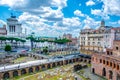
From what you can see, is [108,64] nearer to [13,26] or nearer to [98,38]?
[98,38]

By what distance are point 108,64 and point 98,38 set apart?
41980 millimetres

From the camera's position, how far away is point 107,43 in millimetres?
84562

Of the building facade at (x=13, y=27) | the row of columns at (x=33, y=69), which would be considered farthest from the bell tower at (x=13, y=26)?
the row of columns at (x=33, y=69)

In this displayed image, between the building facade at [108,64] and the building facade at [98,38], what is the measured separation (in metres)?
21.6

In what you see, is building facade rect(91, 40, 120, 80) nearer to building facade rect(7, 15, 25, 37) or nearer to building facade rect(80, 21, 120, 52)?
building facade rect(80, 21, 120, 52)

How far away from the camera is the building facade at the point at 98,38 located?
7882cm

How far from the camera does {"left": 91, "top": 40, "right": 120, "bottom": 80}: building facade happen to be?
46.3 meters

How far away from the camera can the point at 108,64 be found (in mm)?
49969

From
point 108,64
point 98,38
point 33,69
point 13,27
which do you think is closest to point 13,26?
point 13,27

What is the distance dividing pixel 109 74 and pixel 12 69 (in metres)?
31.6

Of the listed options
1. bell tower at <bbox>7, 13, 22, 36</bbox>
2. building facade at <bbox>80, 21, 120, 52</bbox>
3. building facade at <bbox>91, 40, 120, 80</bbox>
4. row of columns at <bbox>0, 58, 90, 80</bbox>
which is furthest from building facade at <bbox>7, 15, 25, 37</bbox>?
building facade at <bbox>91, 40, 120, 80</bbox>

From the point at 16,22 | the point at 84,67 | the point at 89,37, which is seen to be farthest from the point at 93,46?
the point at 16,22

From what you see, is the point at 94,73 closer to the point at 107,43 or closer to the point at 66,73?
the point at 66,73

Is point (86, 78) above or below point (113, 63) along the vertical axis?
below
